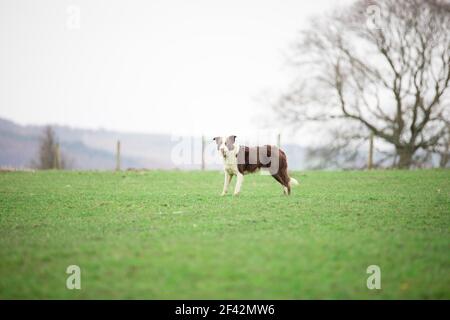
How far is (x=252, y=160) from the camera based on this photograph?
594 inches

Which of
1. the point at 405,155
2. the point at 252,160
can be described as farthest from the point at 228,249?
the point at 405,155

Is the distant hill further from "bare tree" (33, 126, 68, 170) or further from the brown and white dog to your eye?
the brown and white dog

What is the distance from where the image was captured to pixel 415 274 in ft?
20.8

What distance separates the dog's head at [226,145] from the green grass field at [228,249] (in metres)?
2.01

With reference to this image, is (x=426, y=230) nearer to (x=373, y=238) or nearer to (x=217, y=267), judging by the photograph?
(x=373, y=238)

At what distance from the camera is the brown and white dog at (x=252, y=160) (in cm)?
1495

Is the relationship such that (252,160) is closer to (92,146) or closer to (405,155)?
(405,155)

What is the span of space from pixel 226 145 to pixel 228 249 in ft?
24.9

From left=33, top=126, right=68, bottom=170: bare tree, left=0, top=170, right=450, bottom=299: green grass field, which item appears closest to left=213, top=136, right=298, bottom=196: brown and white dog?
left=0, top=170, right=450, bottom=299: green grass field

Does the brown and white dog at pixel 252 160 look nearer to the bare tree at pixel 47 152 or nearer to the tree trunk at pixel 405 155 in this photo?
the tree trunk at pixel 405 155

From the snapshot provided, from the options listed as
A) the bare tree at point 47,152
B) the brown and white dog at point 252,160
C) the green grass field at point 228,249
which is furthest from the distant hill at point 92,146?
the green grass field at point 228,249
